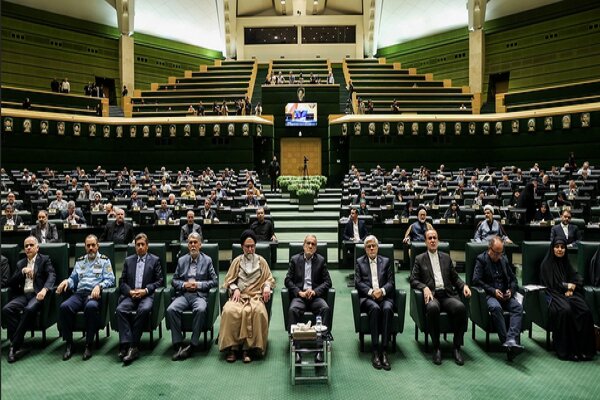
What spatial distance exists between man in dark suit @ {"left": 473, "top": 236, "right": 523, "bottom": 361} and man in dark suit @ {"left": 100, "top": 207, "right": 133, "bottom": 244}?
4.72 m

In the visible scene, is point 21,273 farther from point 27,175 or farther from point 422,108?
point 422,108

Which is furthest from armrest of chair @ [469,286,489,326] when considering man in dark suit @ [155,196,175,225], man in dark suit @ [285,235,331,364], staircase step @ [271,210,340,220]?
staircase step @ [271,210,340,220]

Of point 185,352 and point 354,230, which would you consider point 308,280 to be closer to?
point 185,352

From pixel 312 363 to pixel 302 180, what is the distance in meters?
9.41

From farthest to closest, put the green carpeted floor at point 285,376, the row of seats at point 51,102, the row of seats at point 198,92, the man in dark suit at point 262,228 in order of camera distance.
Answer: the row of seats at point 198,92, the row of seats at point 51,102, the man in dark suit at point 262,228, the green carpeted floor at point 285,376

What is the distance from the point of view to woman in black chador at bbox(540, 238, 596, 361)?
4133 millimetres

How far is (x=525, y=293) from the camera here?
4.41 meters

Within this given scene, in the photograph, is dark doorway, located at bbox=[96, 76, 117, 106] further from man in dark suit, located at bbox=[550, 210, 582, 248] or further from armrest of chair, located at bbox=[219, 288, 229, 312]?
man in dark suit, located at bbox=[550, 210, 582, 248]

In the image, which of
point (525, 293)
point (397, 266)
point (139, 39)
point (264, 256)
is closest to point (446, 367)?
point (525, 293)

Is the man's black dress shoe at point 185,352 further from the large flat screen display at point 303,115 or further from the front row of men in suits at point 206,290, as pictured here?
the large flat screen display at point 303,115

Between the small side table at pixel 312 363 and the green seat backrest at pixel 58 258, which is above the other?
the green seat backrest at pixel 58 258

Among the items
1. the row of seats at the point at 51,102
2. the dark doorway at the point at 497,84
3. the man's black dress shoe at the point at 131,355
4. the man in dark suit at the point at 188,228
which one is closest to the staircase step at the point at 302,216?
the man in dark suit at the point at 188,228

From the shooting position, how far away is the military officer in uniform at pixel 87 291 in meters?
4.27

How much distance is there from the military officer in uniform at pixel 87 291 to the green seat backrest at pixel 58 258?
146mm
